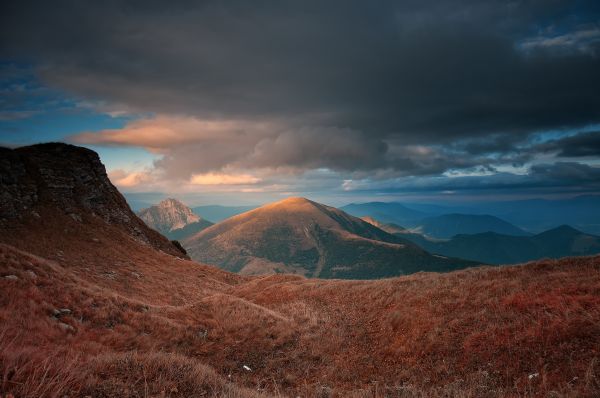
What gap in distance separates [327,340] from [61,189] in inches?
2234

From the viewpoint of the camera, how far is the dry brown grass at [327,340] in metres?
7.54

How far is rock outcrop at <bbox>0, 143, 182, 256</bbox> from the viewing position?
150 feet

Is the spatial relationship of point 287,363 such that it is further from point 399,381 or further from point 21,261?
point 21,261

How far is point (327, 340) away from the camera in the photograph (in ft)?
56.9

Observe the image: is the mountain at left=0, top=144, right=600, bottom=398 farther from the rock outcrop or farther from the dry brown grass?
the rock outcrop

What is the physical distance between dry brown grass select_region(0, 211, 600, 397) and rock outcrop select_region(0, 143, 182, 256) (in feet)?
105

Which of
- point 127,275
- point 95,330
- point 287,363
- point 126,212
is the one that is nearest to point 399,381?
point 287,363

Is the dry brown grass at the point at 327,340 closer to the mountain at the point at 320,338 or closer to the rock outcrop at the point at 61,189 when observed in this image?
the mountain at the point at 320,338

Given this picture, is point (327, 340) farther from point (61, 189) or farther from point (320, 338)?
point (61, 189)

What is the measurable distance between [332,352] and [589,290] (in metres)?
Result: 12.4

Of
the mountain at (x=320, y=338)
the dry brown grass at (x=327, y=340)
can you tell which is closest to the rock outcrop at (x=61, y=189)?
the mountain at (x=320, y=338)

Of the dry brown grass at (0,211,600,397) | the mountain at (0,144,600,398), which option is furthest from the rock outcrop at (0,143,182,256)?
the dry brown grass at (0,211,600,397)

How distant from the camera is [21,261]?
20.1 meters

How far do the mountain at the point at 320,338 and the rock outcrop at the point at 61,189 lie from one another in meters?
26.3
